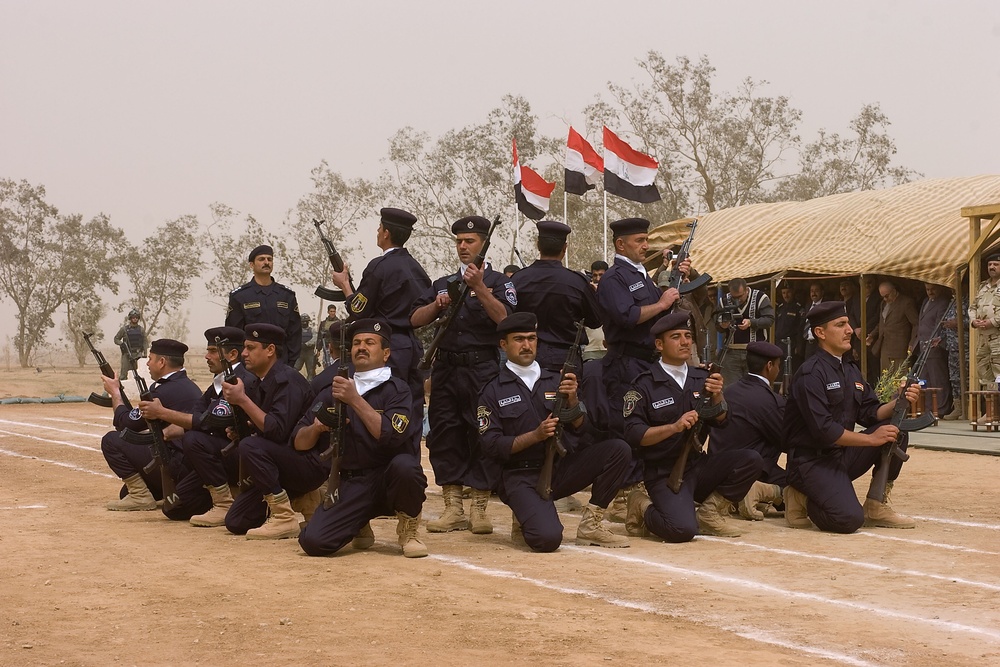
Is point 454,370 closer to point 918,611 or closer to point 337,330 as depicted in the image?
point 337,330

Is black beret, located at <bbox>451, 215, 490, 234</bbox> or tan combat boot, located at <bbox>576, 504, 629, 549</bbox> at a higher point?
black beret, located at <bbox>451, 215, 490, 234</bbox>

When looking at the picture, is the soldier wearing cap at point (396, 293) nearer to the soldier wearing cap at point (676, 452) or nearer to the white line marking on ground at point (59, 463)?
the soldier wearing cap at point (676, 452)

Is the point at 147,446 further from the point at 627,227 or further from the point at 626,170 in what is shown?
the point at 626,170

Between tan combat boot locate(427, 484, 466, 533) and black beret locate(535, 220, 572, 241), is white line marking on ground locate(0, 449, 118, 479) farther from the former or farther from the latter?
black beret locate(535, 220, 572, 241)

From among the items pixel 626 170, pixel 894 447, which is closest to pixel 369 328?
pixel 894 447

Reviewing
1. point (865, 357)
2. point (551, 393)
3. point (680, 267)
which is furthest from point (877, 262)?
point (551, 393)

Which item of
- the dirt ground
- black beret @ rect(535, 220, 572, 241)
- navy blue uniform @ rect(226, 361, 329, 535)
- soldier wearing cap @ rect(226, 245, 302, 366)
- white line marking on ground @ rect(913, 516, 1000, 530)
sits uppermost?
black beret @ rect(535, 220, 572, 241)

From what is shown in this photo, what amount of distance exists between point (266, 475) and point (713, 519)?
3042 millimetres

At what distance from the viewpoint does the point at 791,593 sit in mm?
6852

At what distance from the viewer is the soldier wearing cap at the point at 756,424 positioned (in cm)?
970

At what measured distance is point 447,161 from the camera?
41.9 metres

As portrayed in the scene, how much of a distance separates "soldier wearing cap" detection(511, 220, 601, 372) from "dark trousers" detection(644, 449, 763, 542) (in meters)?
1.17

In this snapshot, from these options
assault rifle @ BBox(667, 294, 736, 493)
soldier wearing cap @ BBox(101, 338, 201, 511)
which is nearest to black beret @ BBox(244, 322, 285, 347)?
soldier wearing cap @ BBox(101, 338, 201, 511)

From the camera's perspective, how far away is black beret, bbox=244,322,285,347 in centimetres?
898
